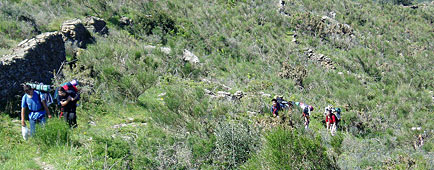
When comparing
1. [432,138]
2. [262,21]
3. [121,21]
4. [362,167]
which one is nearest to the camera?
[362,167]

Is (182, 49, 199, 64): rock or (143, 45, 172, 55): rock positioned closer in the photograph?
(143, 45, 172, 55): rock

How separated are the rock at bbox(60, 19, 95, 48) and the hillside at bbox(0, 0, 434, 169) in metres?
0.14

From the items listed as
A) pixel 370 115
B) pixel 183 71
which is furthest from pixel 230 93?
pixel 370 115

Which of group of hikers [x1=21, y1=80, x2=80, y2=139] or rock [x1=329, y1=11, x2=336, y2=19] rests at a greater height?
group of hikers [x1=21, y1=80, x2=80, y2=139]

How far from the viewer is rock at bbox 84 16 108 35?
11.6 meters

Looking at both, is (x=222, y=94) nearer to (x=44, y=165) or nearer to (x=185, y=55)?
(x=185, y=55)

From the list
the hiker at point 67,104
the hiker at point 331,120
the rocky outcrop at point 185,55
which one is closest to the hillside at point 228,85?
the rocky outcrop at point 185,55

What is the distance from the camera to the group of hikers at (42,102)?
16.9 ft

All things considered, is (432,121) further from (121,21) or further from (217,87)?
Result: (121,21)

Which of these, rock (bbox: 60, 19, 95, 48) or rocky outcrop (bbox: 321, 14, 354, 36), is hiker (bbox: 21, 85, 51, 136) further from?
rocky outcrop (bbox: 321, 14, 354, 36)

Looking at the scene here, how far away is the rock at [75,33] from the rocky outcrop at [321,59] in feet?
A: 38.4

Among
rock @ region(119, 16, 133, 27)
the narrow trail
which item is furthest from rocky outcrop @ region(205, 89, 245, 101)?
rock @ region(119, 16, 133, 27)

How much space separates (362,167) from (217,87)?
5847 millimetres

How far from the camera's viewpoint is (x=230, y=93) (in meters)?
9.59
